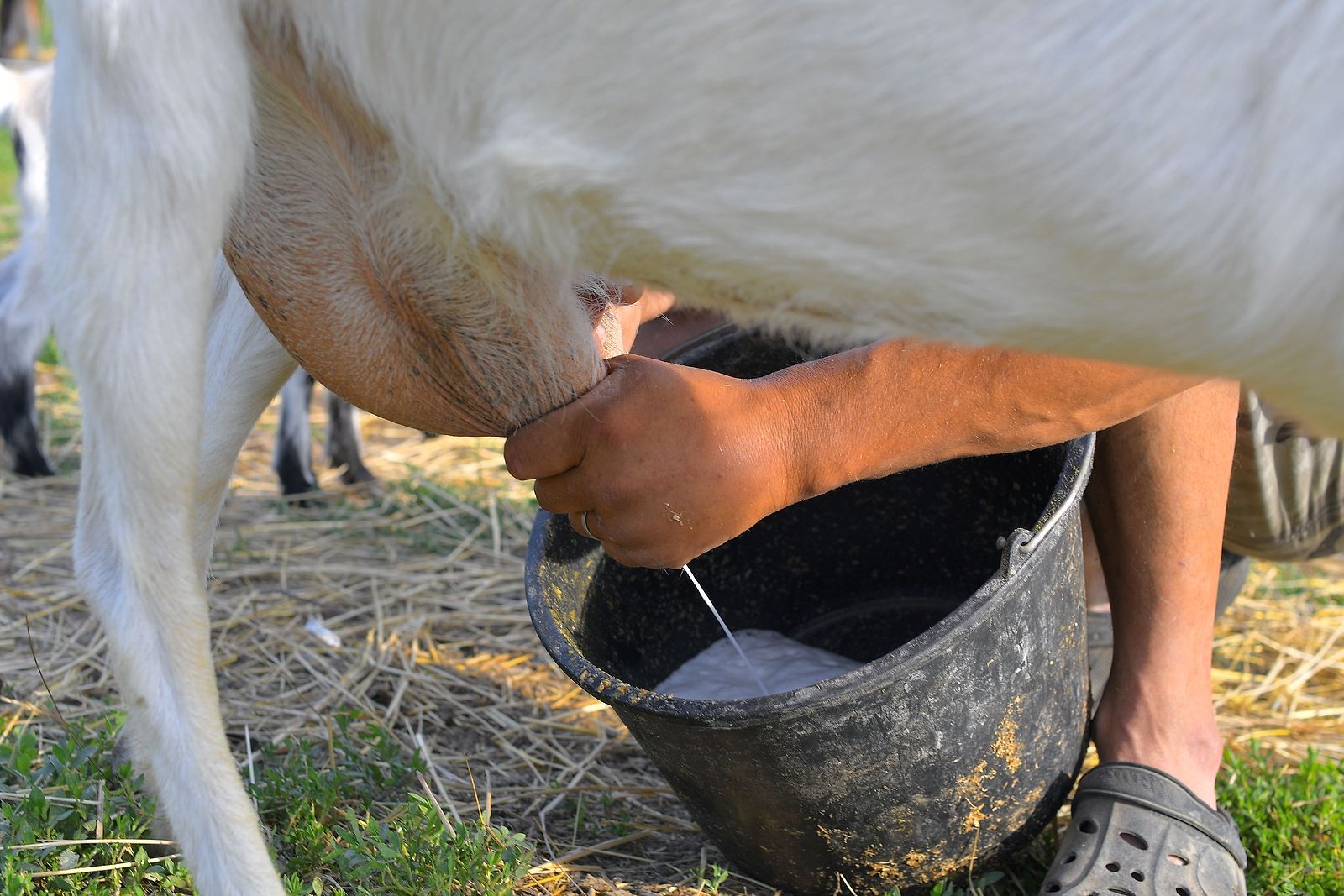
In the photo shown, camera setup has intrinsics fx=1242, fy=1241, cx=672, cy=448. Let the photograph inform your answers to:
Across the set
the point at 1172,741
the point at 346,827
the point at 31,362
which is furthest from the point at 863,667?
the point at 31,362

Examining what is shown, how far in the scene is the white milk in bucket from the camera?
1966 millimetres

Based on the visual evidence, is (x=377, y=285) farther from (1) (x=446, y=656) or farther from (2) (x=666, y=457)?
(1) (x=446, y=656)

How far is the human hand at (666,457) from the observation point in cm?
142

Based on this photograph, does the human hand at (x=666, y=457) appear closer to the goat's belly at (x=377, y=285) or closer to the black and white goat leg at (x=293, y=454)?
the goat's belly at (x=377, y=285)

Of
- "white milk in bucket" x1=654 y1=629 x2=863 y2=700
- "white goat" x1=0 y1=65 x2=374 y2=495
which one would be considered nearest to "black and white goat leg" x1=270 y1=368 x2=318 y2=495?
"white goat" x1=0 y1=65 x2=374 y2=495

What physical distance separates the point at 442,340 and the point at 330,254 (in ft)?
0.53

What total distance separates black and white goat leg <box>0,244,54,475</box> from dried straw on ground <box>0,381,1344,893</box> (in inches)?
4.2

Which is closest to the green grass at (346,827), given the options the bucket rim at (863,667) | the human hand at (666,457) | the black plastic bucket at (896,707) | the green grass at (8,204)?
the black plastic bucket at (896,707)

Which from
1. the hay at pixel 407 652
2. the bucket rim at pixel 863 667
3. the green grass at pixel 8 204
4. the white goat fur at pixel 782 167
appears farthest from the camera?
the green grass at pixel 8 204

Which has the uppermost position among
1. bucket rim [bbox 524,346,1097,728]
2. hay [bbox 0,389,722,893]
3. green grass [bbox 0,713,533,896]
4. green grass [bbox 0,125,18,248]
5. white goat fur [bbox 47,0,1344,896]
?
white goat fur [bbox 47,0,1344,896]

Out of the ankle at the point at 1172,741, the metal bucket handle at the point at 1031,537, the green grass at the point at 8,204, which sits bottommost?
the green grass at the point at 8,204

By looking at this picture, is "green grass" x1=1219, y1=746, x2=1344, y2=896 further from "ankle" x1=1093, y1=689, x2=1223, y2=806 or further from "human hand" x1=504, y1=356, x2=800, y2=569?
"human hand" x1=504, y1=356, x2=800, y2=569

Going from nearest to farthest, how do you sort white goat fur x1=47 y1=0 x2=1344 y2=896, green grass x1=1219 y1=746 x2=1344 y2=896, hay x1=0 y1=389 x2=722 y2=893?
white goat fur x1=47 y1=0 x2=1344 y2=896 → green grass x1=1219 y1=746 x2=1344 y2=896 → hay x1=0 y1=389 x2=722 y2=893

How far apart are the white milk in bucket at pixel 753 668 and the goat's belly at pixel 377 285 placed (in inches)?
25.0
